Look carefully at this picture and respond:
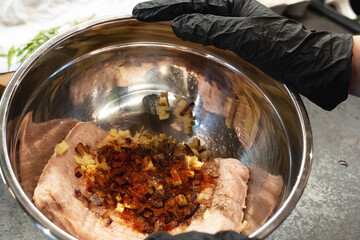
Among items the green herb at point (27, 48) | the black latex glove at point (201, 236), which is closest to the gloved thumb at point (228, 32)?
the black latex glove at point (201, 236)

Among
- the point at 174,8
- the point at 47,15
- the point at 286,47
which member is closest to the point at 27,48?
the point at 47,15

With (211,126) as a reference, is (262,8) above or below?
above

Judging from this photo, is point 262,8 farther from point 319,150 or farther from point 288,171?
point 319,150

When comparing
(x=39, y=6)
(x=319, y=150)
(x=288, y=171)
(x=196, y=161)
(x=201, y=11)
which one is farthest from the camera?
(x=39, y=6)

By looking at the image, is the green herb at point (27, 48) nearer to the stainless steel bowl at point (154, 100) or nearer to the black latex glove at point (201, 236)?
the stainless steel bowl at point (154, 100)

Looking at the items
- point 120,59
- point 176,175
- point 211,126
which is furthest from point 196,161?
point 120,59

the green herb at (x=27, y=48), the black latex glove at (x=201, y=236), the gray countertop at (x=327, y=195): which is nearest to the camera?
the black latex glove at (x=201, y=236)
